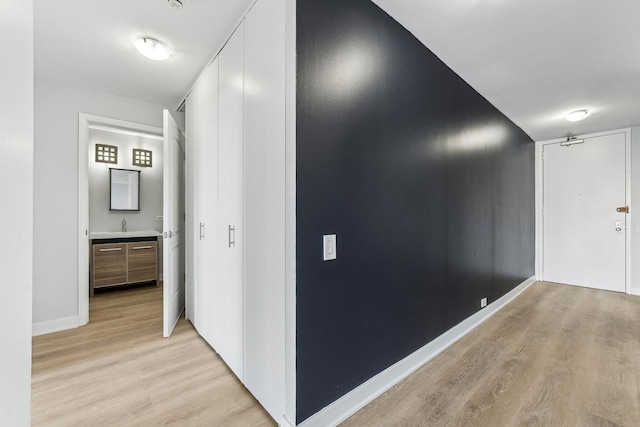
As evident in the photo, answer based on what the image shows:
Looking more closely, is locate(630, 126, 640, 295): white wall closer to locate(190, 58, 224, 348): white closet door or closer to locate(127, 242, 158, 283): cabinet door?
locate(190, 58, 224, 348): white closet door

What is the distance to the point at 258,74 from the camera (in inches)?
67.2

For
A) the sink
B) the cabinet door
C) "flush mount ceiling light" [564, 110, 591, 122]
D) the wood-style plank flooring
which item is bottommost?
the wood-style plank flooring

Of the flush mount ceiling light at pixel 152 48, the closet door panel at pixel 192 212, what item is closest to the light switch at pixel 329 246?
the closet door panel at pixel 192 212

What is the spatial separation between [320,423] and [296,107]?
170 centimetres

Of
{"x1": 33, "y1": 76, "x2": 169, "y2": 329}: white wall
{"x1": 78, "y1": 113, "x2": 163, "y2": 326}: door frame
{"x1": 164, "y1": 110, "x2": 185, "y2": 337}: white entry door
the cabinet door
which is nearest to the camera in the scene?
{"x1": 164, "y1": 110, "x2": 185, "y2": 337}: white entry door

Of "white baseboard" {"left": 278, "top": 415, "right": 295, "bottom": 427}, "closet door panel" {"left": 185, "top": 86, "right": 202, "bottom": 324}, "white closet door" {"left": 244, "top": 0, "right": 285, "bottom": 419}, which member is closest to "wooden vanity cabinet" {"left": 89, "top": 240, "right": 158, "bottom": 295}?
"closet door panel" {"left": 185, "top": 86, "right": 202, "bottom": 324}

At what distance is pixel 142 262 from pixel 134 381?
284 centimetres

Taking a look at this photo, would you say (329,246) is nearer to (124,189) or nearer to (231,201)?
(231,201)

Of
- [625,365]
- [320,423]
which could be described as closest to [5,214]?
[320,423]

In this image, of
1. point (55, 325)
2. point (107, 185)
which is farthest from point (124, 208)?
point (55, 325)

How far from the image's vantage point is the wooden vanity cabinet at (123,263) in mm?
3938

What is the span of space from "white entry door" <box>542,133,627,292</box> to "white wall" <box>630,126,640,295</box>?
0.09 meters

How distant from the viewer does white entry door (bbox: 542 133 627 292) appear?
14.0ft

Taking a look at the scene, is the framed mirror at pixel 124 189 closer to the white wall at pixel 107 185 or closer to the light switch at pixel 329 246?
the white wall at pixel 107 185
